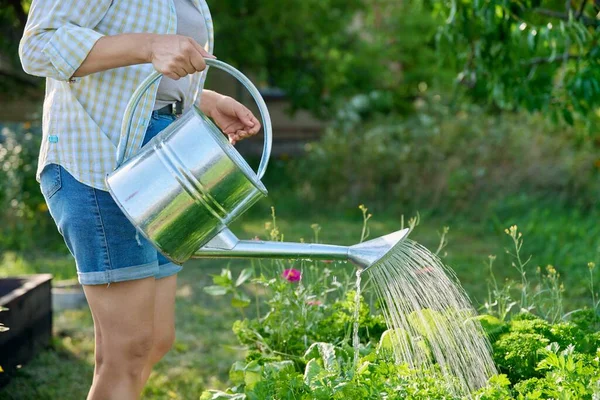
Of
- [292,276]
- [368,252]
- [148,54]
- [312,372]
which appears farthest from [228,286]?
[148,54]

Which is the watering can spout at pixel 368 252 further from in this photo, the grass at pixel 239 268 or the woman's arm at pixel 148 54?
the grass at pixel 239 268

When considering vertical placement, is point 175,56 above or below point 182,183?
above

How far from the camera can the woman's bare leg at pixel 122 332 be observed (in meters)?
1.78

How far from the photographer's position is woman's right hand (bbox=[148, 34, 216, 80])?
1.57 metres

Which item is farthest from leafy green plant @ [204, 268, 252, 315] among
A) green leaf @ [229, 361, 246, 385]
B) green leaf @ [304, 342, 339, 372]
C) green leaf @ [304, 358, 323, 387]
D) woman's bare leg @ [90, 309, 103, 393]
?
woman's bare leg @ [90, 309, 103, 393]

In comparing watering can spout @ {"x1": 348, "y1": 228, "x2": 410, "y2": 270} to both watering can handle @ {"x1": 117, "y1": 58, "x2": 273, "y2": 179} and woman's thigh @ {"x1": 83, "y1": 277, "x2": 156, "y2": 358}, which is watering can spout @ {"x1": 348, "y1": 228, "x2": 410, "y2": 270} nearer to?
watering can handle @ {"x1": 117, "y1": 58, "x2": 273, "y2": 179}

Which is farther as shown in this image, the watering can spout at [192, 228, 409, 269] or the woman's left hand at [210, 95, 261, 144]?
the woman's left hand at [210, 95, 261, 144]

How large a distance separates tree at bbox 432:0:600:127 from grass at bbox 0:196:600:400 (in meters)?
0.77

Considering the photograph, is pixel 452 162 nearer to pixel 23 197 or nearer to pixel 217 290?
pixel 23 197

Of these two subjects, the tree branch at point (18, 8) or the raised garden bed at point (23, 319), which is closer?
the raised garden bed at point (23, 319)

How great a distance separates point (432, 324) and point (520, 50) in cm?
187

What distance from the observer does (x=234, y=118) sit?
7.12 ft

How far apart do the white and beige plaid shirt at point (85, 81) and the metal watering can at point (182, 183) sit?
3.9 inches

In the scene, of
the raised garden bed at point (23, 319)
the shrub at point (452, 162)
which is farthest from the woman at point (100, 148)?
the shrub at point (452, 162)
